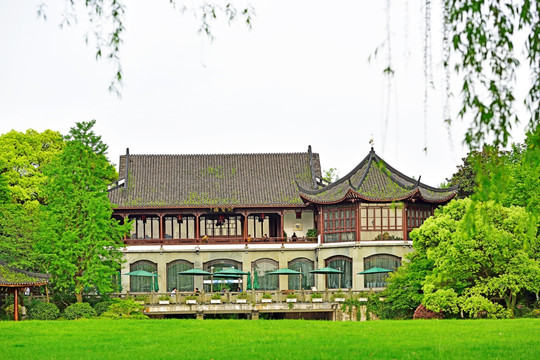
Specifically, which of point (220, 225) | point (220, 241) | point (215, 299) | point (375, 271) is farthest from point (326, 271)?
point (220, 225)

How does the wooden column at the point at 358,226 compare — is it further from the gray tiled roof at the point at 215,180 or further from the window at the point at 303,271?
the gray tiled roof at the point at 215,180

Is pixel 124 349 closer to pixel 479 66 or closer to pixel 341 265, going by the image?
pixel 479 66

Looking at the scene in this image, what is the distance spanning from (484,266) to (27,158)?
29.2 meters

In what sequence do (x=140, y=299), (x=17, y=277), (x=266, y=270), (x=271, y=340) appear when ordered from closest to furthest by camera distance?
(x=271, y=340) → (x=17, y=277) → (x=140, y=299) → (x=266, y=270)

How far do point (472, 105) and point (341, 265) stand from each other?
36648 mm

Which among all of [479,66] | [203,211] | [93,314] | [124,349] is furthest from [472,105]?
[203,211]

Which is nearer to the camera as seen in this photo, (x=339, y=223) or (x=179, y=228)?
(x=339, y=223)

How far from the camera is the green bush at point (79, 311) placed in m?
35.1

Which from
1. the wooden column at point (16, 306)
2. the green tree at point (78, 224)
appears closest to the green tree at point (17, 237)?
the green tree at point (78, 224)

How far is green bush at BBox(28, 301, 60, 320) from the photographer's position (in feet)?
115

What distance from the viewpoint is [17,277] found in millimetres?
34906

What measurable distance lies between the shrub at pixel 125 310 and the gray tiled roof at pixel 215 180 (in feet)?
38.0

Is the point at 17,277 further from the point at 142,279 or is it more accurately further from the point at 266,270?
the point at 266,270

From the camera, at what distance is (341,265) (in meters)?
45.3
